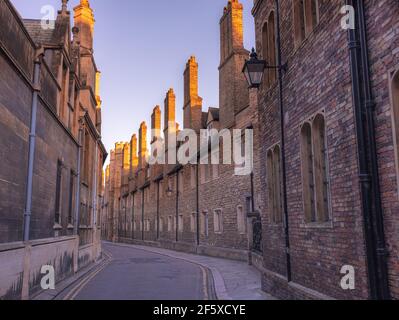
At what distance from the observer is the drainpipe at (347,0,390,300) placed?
5.64 m

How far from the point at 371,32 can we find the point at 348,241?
299 centimetres

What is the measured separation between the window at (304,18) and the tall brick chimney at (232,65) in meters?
15.5

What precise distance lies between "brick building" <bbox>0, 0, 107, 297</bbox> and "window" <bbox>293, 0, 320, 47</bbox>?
230 inches

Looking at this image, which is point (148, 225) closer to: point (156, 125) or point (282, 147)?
point (156, 125)

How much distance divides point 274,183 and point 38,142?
20.8 feet

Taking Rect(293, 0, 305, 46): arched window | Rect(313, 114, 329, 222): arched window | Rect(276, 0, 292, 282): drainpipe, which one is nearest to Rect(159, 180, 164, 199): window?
Rect(276, 0, 292, 282): drainpipe

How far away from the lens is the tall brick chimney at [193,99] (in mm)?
34219

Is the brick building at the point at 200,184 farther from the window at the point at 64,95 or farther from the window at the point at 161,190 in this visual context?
the window at the point at 64,95

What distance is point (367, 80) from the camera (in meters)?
5.91

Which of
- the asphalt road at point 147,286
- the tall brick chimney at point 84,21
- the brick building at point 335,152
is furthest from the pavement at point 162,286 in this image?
the tall brick chimney at point 84,21

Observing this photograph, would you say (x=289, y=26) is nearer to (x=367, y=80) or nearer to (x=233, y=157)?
(x=367, y=80)

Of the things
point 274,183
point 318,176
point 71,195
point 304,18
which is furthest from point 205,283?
point 304,18

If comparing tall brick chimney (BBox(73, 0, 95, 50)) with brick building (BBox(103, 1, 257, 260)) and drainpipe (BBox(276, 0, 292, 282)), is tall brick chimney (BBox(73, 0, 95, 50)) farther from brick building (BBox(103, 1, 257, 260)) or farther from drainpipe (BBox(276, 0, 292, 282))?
drainpipe (BBox(276, 0, 292, 282))
